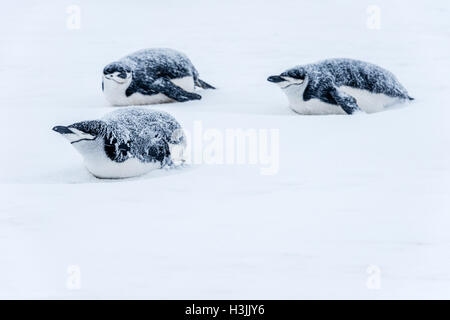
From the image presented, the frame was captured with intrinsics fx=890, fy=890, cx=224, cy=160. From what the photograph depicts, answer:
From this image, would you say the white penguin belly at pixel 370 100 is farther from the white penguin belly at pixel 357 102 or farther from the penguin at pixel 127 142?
the penguin at pixel 127 142

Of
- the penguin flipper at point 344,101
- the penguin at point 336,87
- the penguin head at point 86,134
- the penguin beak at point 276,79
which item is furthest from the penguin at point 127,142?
the penguin flipper at point 344,101

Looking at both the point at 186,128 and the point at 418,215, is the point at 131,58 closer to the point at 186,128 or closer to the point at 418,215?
the point at 186,128

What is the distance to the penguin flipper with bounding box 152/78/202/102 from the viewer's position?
28.3 ft

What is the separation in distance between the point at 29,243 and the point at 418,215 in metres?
2.39

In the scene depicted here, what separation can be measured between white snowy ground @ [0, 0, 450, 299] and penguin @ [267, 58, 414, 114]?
7.0 inches

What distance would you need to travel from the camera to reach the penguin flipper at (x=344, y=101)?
777 cm

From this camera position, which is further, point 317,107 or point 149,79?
point 149,79

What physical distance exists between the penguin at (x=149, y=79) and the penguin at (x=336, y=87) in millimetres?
1304

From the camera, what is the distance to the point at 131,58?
8.76 m

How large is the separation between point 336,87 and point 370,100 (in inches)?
15.7

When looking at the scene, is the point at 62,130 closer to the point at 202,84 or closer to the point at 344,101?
the point at 344,101

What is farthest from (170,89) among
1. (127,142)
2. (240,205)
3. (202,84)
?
(240,205)

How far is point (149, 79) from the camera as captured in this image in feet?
28.2

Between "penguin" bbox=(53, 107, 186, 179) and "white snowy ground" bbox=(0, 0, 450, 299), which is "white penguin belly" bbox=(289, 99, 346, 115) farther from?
"penguin" bbox=(53, 107, 186, 179)
